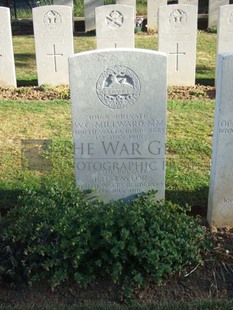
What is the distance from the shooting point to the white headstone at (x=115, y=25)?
849cm

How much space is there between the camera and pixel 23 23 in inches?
603

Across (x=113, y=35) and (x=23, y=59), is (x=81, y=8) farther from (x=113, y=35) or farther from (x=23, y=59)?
(x=113, y=35)

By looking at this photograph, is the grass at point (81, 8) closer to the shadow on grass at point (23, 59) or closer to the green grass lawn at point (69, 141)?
the shadow on grass at point (23, 59)

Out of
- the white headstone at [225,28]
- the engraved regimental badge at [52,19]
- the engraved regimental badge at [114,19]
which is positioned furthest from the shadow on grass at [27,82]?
the white headstone at [225,28]

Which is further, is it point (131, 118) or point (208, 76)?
point (208, 76)

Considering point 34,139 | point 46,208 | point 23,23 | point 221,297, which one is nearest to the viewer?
point 221,297

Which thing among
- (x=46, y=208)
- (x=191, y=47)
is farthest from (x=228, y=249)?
(x=191, y=47)

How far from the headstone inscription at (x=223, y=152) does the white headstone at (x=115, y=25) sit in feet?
16.6

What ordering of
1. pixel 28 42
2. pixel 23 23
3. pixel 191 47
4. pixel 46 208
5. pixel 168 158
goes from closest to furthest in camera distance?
pixel 46 208 → pixel 168 158 → pixel 191 47 → pixel 28 42 → pixel 23 23

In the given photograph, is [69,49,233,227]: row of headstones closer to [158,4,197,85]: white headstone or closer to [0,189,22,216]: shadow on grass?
[0,189,22,216]: shadow on grass

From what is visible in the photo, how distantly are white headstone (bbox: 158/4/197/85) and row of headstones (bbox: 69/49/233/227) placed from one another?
496cm

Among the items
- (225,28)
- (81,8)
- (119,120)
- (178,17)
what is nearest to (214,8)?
(81,8)

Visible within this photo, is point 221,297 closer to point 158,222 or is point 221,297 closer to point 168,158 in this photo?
point 158,222

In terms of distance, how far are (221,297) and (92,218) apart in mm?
1099
